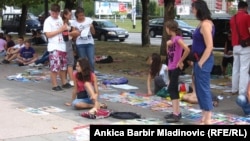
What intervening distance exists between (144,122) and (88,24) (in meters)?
3.85

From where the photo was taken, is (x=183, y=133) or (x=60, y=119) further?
(x=60, y=119)

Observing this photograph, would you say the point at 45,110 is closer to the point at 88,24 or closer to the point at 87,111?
the point at 87,111

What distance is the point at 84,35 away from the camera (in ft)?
35.1

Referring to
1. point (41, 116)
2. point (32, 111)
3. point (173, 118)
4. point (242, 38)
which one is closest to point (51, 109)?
point (32, 111)

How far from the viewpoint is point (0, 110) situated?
8.48 metres

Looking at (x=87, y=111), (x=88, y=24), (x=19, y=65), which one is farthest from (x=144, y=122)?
(x=19, y=65)

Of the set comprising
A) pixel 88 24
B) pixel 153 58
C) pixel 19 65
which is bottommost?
pixel 19 65

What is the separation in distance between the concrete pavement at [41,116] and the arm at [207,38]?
1.29 metres

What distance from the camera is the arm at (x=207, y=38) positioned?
6.87 meters

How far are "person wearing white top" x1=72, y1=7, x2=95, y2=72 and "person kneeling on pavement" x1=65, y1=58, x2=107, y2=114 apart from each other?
2041 mm

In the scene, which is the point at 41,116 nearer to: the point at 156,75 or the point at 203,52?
the point at 203,52

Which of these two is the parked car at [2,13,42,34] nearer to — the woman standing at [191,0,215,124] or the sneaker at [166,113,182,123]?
the sneaker at [166,113,182,123]

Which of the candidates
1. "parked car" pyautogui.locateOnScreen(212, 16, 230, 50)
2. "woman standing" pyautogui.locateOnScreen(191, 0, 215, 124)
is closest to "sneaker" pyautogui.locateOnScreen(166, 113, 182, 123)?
"woman standing" pyautogui.locateOnScreen(191, 0, 215, 124)
